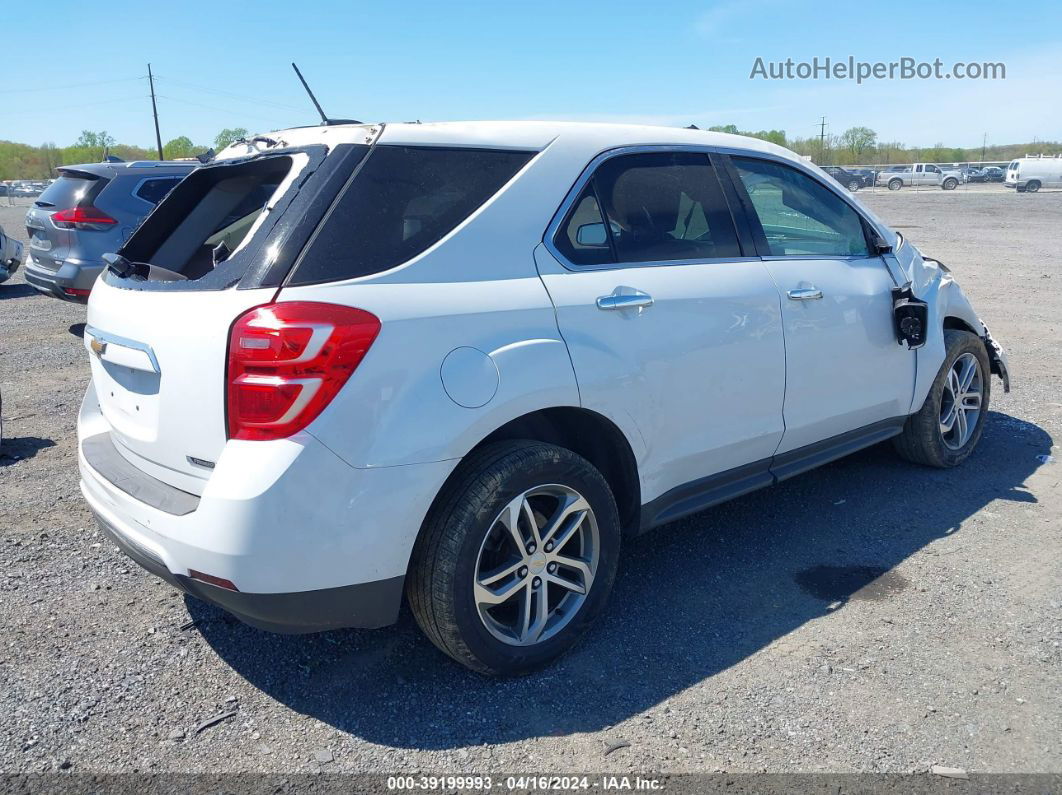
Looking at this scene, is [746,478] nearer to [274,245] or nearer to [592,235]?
[592,235]

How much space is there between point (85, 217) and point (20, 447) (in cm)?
467

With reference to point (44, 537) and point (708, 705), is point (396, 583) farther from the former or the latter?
point (44, 537)

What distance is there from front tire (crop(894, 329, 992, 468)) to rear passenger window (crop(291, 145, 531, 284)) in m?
3.07

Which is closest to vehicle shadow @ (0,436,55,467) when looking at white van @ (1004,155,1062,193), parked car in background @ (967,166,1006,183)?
white van @ (1004,155,1062,193)

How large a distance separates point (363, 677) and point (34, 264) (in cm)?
877

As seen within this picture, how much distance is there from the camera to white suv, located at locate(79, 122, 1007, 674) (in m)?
2.51

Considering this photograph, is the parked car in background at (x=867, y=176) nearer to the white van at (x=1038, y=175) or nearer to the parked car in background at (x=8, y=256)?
the white van at (x=1038, y=175)

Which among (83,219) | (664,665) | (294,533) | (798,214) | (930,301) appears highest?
(83,219)

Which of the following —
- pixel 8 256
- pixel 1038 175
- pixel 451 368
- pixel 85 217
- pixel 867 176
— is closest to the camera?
pixel 451 368

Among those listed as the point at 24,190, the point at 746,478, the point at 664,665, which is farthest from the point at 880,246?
the point at 24,190

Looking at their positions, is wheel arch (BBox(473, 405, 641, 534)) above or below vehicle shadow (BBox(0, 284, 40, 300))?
below

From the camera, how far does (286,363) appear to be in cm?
247

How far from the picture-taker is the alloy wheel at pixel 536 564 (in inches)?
115

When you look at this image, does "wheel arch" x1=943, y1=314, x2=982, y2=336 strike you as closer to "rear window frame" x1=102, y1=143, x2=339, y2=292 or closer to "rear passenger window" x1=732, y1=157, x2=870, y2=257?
"rear passenger window" x1=732, y1=157, x2=870, y2=257
